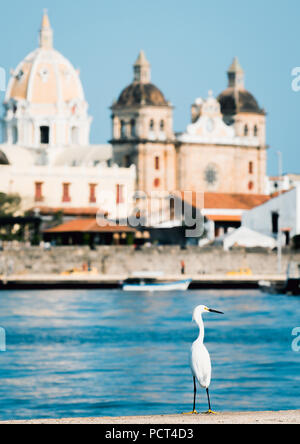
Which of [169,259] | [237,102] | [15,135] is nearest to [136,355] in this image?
[169,259]

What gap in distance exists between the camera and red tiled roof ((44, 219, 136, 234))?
265 ft

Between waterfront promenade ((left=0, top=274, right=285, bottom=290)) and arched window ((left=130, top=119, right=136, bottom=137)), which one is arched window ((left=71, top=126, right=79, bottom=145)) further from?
waterfront promenade ((left=0, top=274, right=285, bottom=290))

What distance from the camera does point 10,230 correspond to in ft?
284

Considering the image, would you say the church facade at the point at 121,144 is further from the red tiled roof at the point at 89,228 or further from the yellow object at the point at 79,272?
the yellow object at the point at 79,272

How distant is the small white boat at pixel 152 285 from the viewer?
67625mm

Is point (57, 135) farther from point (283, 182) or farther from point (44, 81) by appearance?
point (283, 182)

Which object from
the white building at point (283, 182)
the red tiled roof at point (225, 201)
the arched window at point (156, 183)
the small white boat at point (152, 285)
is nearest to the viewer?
the small white boat at point (152, 285)

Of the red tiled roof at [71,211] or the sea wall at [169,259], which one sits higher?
the red tiled roof at [71,211]

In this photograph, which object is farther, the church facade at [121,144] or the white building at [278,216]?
the church facade at [121,144]

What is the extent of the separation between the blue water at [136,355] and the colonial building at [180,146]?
158ft

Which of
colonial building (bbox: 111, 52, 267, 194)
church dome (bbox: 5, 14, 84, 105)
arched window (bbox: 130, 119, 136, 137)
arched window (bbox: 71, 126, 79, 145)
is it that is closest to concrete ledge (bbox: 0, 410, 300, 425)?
colonial building (bbox: 111, 52, 267, 194)

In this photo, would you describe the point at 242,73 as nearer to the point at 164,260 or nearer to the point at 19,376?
the point at 164,260

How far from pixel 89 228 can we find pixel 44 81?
143 ft

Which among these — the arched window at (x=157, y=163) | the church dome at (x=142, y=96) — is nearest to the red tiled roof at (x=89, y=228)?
the arched window at (x=157, y=163)
